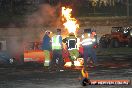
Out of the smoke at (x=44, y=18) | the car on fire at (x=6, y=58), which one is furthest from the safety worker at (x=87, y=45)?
the smoke at (x=44, y=18)

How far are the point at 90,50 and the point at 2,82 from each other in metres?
6.96

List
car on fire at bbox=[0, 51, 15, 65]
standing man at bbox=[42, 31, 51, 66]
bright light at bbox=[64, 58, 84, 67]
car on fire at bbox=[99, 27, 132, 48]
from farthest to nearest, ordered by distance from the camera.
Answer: car on fire at bbox=[99, 27, 132, 48] < car on fire at bbox=[0, 51, 15, 65] < bright light at bbox=[64, 58, 84, 67] < standing man at bbox=[42, 31, 51, 66]

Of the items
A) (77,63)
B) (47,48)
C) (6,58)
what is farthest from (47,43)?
(6,58)

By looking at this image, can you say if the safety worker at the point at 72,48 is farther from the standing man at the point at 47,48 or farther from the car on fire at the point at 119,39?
the car on fire at the point at 119,39

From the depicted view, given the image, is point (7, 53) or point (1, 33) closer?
point (7, 53)

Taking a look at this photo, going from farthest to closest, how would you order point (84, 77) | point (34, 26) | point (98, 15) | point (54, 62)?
1. point (98, 15)
2. point (34, 26)
3. point (54, 62)
4. point (84, 77)

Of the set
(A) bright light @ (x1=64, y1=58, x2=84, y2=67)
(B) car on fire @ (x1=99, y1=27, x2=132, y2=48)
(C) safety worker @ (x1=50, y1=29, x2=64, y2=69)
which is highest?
(C) safety worker @ (x1=50, y1=29, x2=64, y2=69)

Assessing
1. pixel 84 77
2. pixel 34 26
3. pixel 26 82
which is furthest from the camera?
pixel 34 26

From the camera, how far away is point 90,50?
21.4 meters

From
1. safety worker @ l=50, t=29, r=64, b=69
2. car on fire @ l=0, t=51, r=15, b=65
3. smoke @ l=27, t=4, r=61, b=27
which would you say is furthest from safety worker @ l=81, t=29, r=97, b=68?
smoke @ l=27, t=4, r=61, b=27

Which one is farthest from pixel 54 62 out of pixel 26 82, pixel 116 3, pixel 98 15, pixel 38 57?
pixel 116 3

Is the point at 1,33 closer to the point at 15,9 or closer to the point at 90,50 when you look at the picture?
the point at 15,9

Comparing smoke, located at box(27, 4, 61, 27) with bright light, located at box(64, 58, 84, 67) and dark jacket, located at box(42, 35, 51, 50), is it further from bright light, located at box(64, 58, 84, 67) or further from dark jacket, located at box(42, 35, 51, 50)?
dark jacket, located at box(42, 35, 51, 50)

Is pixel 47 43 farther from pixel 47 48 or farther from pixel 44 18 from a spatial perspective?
pixel 44 18
